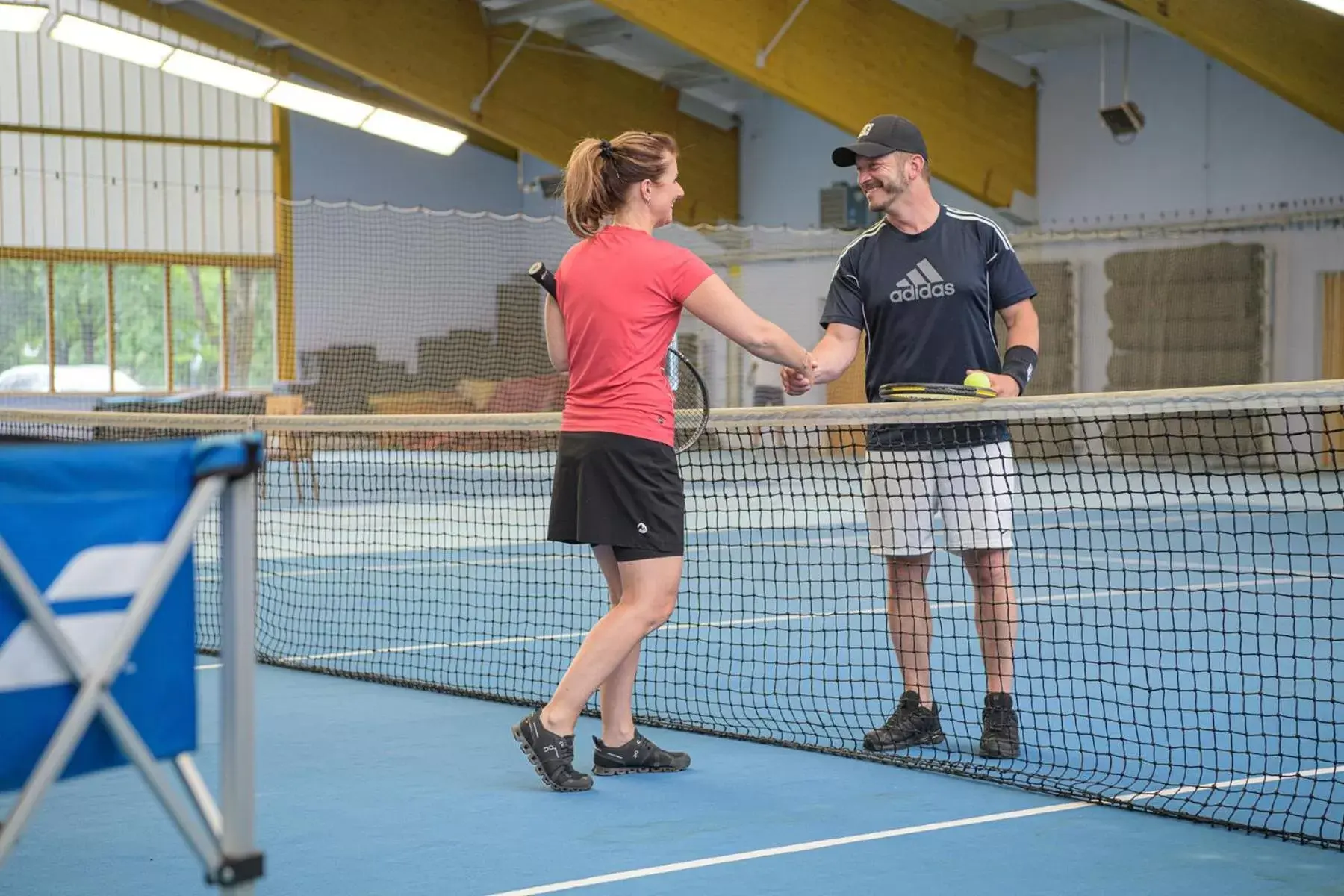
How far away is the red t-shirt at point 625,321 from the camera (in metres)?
3.77

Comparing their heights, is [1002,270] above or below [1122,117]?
below

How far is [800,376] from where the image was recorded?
156 inches

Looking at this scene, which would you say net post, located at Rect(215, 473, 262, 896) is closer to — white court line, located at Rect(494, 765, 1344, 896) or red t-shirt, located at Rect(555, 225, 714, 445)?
white court line, located at Rect(494, 765, 1344, 896)

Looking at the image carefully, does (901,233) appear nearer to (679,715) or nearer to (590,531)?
(590,531)

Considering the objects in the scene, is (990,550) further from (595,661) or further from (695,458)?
(695,458)

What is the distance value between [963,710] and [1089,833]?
150 centimetres

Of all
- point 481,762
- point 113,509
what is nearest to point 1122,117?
point 481,762

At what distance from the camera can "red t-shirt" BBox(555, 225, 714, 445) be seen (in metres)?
3.77

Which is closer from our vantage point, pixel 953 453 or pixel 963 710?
pixel 953 453

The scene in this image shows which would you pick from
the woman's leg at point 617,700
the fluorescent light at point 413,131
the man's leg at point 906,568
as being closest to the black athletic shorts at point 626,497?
the woman's leg at point 617,700

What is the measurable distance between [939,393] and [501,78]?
59.5 feet

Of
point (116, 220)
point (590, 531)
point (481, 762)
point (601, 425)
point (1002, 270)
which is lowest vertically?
point (481, 762)

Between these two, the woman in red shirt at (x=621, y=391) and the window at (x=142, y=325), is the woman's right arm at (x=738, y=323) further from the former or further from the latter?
the window at (x=142, y=325)

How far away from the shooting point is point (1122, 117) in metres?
17.4
